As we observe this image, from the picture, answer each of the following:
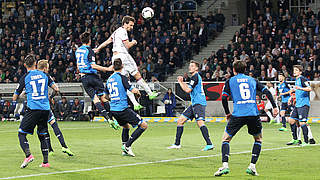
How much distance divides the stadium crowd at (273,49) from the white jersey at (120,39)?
49.4 feet

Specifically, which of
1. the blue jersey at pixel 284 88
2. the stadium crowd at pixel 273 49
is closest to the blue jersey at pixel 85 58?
the blue jersey at pixel 284 88

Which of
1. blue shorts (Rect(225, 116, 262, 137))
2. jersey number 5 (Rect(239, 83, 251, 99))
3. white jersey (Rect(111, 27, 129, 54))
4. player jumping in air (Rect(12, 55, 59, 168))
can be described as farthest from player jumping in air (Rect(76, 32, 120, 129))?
jersey number 5 (Rect(239, 83, 251, 99))

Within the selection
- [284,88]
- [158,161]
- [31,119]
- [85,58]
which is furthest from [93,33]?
[31,119]

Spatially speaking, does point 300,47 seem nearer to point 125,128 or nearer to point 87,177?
point 125,128

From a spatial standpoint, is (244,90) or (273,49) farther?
(273,49)

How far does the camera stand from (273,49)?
32219 millimetres

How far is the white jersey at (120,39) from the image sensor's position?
15.6 meters

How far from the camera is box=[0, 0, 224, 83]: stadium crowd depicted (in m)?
35.7

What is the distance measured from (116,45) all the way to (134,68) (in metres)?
0.77

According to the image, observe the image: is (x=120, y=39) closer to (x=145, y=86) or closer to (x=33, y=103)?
(x=145, y=86)

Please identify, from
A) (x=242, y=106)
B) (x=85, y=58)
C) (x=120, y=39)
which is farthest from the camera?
(x=85, y=58)

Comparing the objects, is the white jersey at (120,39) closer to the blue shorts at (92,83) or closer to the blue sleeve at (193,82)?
the blue shorts at (92,83)

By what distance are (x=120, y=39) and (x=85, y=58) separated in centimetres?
106

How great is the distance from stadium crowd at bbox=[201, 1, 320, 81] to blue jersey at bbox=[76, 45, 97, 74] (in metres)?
15.2
